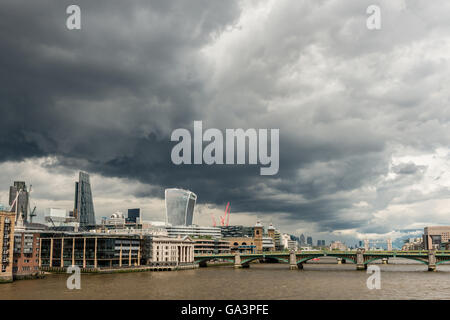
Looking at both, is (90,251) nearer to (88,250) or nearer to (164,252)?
(88,250)

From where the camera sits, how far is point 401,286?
3804 inches

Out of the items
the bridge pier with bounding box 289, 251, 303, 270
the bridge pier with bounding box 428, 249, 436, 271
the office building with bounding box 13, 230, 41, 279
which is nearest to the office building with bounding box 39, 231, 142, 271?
the office building with bounding box 13, 230, 41, 279

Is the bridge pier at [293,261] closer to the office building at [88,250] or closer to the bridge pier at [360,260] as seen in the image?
the bridge pier at [360,260]

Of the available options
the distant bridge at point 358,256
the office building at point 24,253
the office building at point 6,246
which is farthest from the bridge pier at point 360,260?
the office building at point 6,246

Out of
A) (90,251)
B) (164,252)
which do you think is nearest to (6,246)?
(90,251)

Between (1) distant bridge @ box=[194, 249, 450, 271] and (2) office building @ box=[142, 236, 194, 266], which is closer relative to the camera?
(1) distant bridge @ box=[194, 249, 450, 271]

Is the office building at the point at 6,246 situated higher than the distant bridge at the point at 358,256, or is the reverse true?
the office building at the point at 6,246

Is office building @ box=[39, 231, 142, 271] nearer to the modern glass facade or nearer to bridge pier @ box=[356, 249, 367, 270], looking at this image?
the modern glass facade

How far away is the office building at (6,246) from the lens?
10694cm

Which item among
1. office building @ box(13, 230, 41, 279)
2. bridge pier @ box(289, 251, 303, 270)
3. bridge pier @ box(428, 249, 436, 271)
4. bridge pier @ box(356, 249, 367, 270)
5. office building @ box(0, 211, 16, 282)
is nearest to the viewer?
office building @ box(0, 211, 16, 282)

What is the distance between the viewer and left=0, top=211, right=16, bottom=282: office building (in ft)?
351
